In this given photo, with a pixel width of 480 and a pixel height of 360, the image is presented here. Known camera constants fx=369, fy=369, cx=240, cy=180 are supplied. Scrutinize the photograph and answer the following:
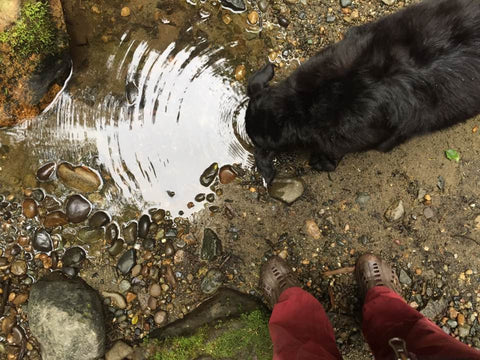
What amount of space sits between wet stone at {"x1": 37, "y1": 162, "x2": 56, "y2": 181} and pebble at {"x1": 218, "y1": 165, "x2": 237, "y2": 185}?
1.66m

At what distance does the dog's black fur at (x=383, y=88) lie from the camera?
2635 mm

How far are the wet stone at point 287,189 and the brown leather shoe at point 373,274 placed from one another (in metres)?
0.90

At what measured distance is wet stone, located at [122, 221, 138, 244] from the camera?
3658mm

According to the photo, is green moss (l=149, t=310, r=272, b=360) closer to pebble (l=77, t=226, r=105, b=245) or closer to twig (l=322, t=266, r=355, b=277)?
twig (l=322, t=266, r=355, b=277)

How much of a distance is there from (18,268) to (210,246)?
1.88 metres

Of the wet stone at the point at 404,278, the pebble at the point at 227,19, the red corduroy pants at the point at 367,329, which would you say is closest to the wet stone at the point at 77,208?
the red corduroy pants at the point at 367,329

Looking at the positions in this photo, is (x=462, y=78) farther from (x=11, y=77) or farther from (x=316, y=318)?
(x=11, y=77)

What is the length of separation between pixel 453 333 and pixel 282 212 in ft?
6.82

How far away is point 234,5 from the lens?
3.71 meters

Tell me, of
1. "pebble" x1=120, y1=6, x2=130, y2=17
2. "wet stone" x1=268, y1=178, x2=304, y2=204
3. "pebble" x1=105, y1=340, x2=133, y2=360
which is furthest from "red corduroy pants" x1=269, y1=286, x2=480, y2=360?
"pebble" x1=120, y1=6, x2=130, y2=17

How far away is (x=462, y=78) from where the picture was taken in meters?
2.67

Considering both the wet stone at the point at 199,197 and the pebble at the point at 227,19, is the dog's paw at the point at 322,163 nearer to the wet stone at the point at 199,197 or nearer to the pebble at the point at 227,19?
the wet stone at the point at 199,197

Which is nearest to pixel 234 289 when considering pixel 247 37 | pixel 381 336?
pixel 381 336

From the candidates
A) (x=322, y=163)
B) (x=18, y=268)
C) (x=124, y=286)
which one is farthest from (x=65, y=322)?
(x=322, y=163)
